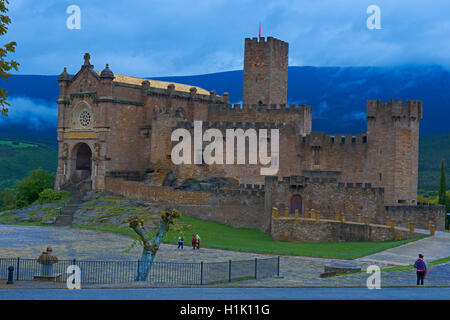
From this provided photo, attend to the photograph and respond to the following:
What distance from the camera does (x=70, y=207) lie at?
54.0 metres

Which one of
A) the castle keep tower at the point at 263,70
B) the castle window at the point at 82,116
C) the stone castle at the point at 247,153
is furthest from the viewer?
the castle keep tower at the point at 263,70

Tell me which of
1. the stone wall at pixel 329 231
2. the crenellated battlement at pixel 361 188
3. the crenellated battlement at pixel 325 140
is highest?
the crenellated battlement at pixel 325 140

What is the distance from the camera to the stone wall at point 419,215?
46656 mm

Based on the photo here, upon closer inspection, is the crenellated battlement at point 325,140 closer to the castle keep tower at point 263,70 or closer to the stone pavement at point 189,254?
the castle keep tower at point 263,70

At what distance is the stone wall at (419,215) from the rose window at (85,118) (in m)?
29.4

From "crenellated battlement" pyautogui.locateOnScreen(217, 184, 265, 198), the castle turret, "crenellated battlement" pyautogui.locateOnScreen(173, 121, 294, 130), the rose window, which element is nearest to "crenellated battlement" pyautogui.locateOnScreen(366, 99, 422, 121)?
the castle turret

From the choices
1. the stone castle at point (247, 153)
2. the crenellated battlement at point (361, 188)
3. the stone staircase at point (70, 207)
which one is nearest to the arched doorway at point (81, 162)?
A: the stone castle at point (247, 153)

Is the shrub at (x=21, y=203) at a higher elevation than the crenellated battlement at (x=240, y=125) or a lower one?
lower

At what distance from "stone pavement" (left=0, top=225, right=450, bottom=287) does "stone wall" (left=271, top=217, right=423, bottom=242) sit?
2.56 metres

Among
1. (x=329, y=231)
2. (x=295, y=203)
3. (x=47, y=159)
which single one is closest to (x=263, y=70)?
(x=295, y=203)

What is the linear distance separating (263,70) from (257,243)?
26526 mm

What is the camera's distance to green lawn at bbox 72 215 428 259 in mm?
35625

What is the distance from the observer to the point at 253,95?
63.7 m

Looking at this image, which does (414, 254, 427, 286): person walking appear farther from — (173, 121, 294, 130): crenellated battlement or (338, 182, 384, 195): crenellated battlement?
(173, 121, 294, 130): crenellated battlement
